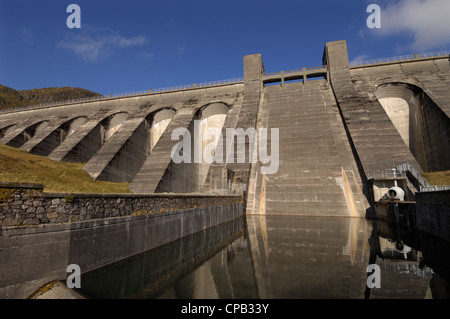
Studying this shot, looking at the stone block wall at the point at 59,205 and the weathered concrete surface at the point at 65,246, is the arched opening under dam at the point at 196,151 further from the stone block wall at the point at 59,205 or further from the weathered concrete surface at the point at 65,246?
the stone block wall at the point at 59,205

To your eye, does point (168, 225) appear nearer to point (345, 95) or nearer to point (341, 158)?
point (341, 158)

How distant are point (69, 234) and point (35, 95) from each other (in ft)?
352

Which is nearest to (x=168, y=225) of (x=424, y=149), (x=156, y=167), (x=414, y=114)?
(x=156, y=167)

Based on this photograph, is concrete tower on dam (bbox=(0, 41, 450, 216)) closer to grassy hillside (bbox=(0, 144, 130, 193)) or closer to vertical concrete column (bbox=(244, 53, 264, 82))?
vertical concrete column (bbox=(244, 53, 264, 82))

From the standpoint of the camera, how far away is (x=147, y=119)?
31062mm

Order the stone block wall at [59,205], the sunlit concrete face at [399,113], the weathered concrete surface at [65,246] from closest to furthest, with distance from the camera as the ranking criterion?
the weathered concrete surface at [65,246]
the stone block wall at [59,205]
the sunlit concrete face at [399,113]

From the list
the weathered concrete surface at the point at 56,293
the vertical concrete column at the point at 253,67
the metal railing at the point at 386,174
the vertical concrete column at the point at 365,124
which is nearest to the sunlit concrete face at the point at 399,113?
the vertical concrete column at the point at 365,124

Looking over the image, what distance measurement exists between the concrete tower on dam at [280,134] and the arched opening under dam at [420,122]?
105 mm

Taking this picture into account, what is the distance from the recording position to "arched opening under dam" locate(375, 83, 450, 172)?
20191 mm

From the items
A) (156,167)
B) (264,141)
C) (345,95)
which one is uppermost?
(345,95)

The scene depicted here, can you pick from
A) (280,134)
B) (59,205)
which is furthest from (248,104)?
(59,205)

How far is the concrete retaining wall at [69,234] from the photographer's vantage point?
4434 millimetres

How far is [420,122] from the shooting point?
2423 cm
